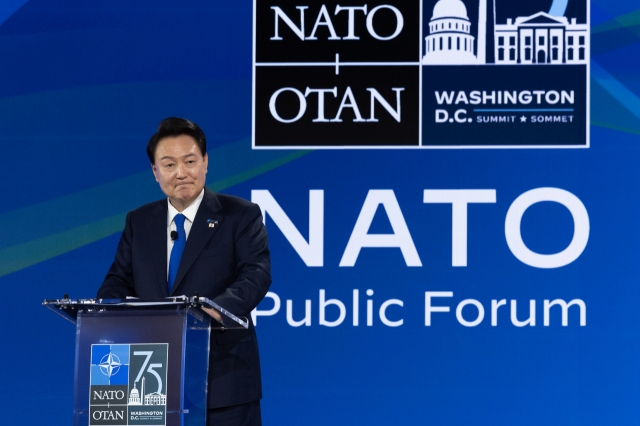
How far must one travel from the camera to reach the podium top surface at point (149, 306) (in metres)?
2.43

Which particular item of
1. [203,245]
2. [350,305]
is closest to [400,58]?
[350,305]

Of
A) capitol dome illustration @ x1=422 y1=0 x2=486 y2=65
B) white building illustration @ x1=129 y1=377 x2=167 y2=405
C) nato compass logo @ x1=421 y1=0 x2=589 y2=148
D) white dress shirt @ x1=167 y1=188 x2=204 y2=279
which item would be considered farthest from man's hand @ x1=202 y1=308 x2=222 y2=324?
capitol dome illustration @ x1=422 y1=0 x2=486 y2=65

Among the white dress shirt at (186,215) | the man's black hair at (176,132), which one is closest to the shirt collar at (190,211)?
the white dress shirt at (186,215)

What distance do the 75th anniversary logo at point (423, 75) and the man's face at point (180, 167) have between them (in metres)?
1.42

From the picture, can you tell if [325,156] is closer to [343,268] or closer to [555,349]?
[343,268]

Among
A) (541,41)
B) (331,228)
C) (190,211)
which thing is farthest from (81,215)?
(541,41)

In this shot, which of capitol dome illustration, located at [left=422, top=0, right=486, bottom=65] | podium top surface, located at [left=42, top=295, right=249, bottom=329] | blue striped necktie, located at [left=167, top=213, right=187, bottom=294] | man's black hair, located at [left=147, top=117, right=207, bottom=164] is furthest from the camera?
capitol dome illustration, located at [left=422, top=0, right=486, bottom=65]

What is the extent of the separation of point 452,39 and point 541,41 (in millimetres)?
424

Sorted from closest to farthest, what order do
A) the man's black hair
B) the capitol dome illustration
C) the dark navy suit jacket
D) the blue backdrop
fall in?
the dark navy suit jacket
the man's black hair
the blue backdrop
the capitol dome illustration

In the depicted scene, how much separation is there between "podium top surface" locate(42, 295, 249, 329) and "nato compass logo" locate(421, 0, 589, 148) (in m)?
2.14

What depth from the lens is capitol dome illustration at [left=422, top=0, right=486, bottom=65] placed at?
445 cm

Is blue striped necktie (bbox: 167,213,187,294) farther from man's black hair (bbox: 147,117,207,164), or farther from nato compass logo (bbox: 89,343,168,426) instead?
nato compass logo (bbox: 89,343,168,426)

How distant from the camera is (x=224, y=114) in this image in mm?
4496

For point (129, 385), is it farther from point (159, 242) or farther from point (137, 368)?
point (159, 242)
